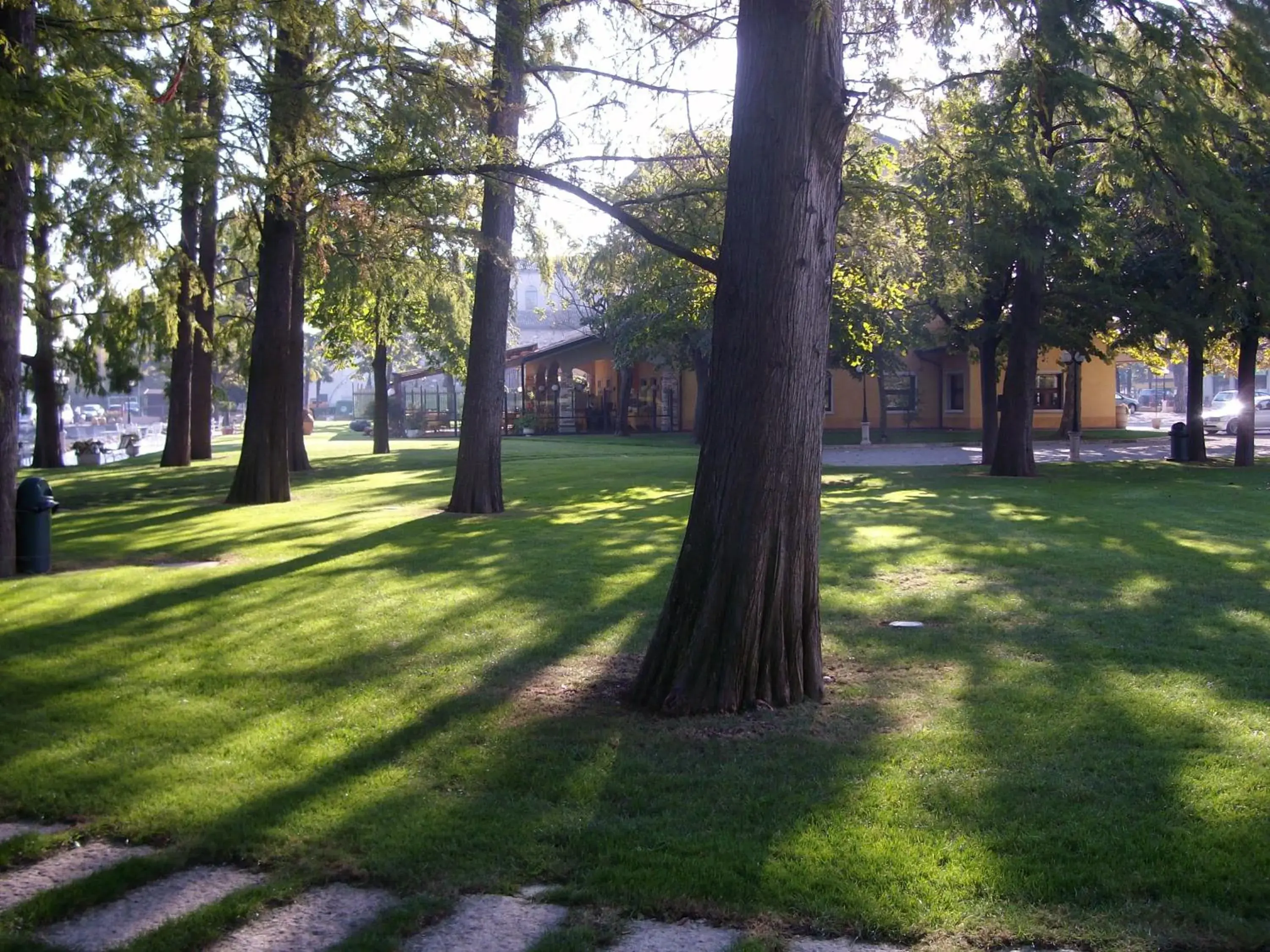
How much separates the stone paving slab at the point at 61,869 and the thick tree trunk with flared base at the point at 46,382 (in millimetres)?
16786

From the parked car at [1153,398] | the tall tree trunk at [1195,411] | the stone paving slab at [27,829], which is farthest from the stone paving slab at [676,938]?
the parked car at [1153,398]

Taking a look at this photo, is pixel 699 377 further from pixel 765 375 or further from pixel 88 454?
pixel 765 375

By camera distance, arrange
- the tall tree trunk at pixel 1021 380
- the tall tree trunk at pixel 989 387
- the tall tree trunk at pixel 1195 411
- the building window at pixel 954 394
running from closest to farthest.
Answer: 1. the tall tree trunk at pixel 1021 380
2. the tall tree trunk at pixel 989 387
3. the tall tree trunk at pixel 1195 411
4. the building window at pixel 954 394

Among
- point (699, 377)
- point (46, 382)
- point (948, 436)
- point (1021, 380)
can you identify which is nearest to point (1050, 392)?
point (948, 436)

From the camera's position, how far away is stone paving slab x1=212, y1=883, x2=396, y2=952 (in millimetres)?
4082

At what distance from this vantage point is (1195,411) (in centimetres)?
3078

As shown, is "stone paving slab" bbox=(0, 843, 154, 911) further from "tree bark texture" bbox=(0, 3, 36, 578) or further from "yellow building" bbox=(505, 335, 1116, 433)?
"yellow building" bbox=(505, 335, 1116, 433)

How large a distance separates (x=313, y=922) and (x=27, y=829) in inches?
70.9

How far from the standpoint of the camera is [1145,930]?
404cm

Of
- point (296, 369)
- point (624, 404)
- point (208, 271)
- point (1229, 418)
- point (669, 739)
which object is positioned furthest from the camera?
point (624, 404)

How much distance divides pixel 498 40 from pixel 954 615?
26.2 feet

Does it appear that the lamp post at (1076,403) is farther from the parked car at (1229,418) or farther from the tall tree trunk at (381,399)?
the tall tree trunk at (381,399)

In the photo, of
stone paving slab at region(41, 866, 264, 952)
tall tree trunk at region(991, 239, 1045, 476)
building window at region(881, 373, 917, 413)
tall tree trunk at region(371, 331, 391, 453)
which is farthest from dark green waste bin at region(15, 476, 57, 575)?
building window at region(881, 373, 917, 413)

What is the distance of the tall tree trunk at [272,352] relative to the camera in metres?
15.7
